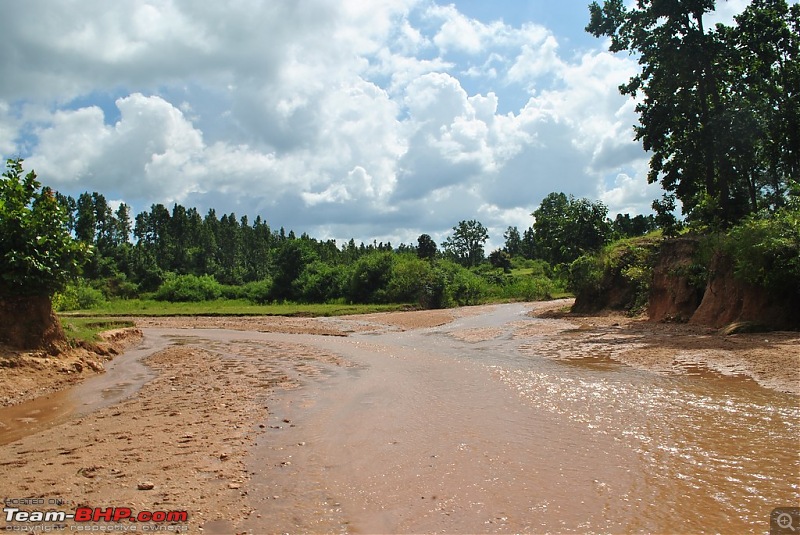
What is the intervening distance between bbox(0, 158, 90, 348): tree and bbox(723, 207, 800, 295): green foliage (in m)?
21.5

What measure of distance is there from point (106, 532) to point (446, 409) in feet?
19.6

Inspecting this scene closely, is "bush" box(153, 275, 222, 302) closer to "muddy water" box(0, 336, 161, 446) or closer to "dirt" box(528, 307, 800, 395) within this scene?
"dirt" box(528, 307, 800, 395)

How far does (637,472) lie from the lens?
5879 mm

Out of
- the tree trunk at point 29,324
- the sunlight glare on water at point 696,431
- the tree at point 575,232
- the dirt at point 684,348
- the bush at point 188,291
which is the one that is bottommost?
the sunlight glare on water at point 696,431

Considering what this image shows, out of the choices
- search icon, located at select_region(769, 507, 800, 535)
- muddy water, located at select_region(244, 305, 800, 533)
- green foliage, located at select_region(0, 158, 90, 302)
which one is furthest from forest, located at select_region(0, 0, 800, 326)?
search icon, located at select_region(769, 507, 800, 535)

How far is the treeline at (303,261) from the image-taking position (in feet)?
145

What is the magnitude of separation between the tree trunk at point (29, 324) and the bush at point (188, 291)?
61.2 m

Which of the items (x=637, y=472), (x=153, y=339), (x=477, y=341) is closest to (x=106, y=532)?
(x=637, y=472)

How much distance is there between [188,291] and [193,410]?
67.8m

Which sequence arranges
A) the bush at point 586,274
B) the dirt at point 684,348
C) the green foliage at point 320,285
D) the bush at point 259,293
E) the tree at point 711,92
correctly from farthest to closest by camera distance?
the bush at point 259,293 → the green foliage at point 320,285 → the bush at point 586,274 → the tree at point 711,92 → the dirt at point 684,348

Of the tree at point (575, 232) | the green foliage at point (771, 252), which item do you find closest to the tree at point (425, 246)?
the tree at point (575, 232)

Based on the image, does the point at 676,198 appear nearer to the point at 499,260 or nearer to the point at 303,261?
the point at 303,261

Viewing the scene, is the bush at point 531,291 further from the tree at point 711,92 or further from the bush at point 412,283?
the tree at point 711,92

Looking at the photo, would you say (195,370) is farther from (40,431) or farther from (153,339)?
(153,339)
